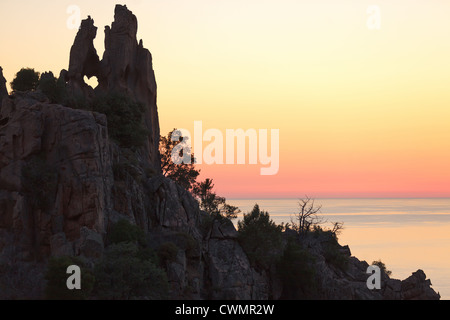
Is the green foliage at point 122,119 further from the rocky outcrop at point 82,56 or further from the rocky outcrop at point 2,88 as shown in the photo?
the rocky outcrop at point 2,88

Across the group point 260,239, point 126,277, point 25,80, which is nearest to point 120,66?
point 25,80

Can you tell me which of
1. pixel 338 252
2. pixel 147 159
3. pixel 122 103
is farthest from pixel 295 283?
pixel 122 103

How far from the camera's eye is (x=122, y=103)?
71688 mm

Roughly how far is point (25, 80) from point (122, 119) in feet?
56.8

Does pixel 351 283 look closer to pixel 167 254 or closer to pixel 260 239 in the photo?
pixel 260 239

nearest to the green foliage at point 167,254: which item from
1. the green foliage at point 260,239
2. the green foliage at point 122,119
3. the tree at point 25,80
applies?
the green foliage at point 260,239

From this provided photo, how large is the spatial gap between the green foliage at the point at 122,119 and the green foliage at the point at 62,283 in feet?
81.0

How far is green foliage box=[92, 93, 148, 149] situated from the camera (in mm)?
69375

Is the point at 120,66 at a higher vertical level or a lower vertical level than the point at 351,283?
higher

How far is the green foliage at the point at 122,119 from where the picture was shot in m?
69.4

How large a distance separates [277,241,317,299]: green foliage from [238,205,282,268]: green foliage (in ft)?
5.29

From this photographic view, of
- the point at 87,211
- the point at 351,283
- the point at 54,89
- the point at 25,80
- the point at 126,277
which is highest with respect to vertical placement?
the point at 25,80

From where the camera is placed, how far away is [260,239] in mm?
73188
